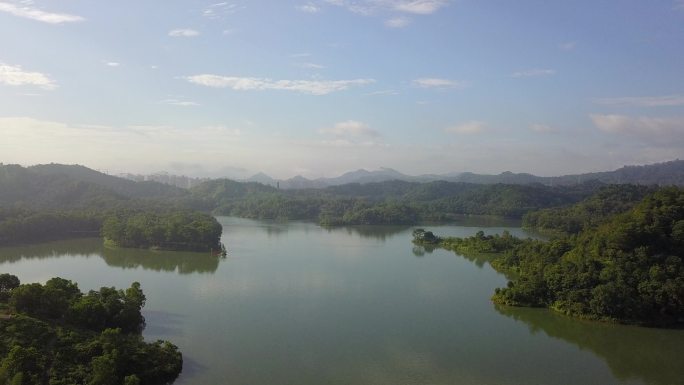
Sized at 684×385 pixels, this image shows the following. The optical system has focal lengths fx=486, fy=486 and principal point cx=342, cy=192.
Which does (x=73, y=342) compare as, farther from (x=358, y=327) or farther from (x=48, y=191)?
(x=48, y=191)

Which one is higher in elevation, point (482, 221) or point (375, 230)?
point (482, 221)

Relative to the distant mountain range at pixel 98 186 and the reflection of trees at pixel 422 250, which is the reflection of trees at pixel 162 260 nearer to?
the reflection of trees at pixel 422 250

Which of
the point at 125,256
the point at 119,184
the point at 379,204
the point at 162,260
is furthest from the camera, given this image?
the point at 119,184

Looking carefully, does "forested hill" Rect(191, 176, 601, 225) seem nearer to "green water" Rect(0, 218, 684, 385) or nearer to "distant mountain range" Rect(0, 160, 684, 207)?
"distant mountain range" Rect(0, 160, 684, 207)

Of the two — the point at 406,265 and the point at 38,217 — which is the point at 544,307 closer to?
the point at 406,265

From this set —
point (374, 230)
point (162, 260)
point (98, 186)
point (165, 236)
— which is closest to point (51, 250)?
point (165, 236)

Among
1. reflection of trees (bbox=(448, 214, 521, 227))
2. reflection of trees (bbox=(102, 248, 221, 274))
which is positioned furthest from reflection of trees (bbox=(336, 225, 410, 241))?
reflection of trees (bbox=(102, 248, 221, 274))
